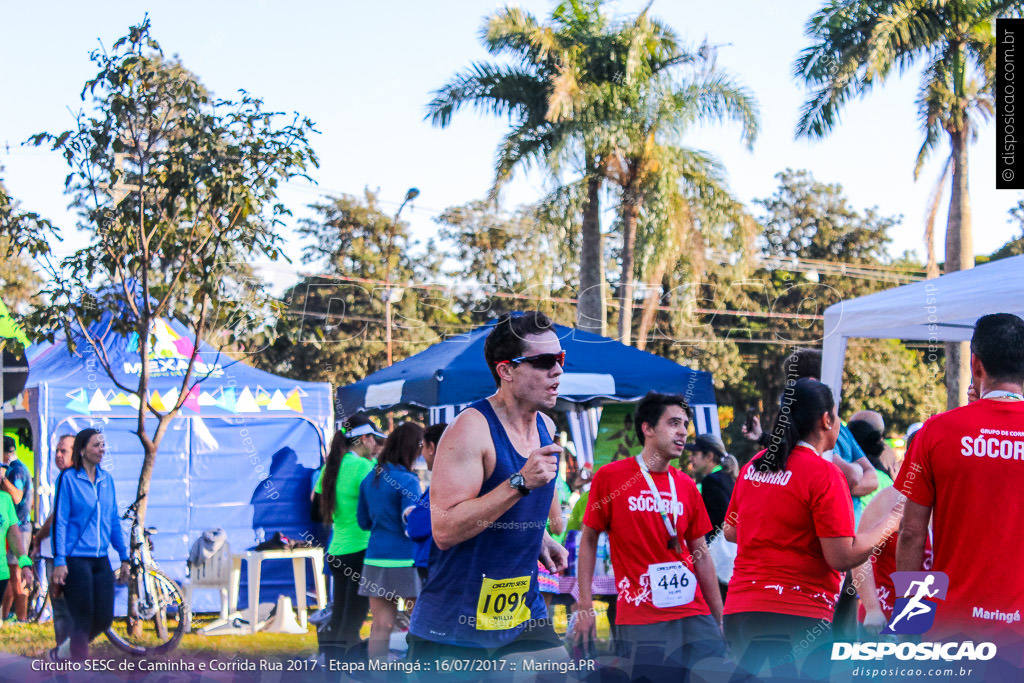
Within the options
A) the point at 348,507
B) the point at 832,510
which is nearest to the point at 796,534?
the point at 832,510

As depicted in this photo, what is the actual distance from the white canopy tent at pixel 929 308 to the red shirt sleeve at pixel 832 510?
329cm

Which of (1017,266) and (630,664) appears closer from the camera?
(630,664)

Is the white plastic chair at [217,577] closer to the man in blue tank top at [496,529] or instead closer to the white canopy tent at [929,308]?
the white canopy tent at [929,308]

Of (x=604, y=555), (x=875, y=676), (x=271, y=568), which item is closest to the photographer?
(x=875, y=676)

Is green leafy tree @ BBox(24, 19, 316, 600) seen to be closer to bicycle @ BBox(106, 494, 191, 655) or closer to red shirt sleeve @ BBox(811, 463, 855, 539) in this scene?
bicycle @ BBox(106, 494, 191, 655)

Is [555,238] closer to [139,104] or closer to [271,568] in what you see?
[271,568]

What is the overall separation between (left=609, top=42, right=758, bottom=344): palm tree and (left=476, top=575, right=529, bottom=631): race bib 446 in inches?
582

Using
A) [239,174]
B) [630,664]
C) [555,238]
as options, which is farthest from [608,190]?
[630,664]

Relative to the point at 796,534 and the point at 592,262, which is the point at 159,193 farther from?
the point at 592,262

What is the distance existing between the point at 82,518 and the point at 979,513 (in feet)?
17.8

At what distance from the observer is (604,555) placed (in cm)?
758

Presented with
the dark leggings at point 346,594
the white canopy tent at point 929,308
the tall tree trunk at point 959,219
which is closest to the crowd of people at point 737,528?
the white canopy tent at point 929,308

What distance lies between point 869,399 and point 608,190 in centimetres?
1787

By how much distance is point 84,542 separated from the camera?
639cm
